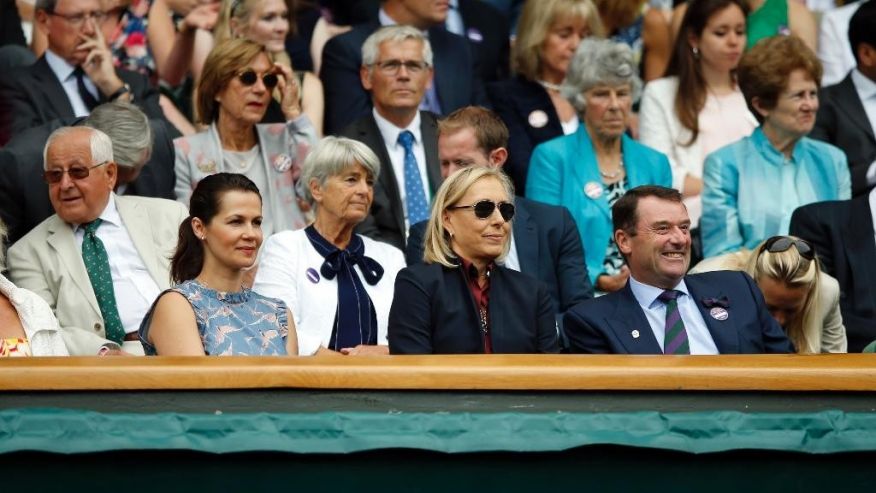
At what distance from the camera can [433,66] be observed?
765 cm

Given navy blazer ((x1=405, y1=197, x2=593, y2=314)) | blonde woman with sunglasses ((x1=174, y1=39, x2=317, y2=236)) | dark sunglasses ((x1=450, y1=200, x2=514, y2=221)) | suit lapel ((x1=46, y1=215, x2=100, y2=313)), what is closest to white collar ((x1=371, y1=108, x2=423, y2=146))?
blonde woman with sunglasses ((x1=174, y1=39, x2=317, y2=236))

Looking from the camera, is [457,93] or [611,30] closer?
[457,93]

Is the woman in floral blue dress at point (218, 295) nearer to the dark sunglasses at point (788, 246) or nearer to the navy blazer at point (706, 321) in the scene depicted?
the navy blazer at point (706, 321)

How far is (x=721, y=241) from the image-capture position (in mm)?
6906

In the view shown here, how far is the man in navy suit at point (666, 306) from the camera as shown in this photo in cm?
523

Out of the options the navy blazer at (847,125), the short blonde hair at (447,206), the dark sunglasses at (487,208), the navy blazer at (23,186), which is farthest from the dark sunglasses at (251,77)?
the navy blazer at (847,125)

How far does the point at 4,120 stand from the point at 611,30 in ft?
9.87

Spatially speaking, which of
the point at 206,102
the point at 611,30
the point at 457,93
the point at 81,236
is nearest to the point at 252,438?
the point at 81,236

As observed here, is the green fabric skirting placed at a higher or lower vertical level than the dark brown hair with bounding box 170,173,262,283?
lower

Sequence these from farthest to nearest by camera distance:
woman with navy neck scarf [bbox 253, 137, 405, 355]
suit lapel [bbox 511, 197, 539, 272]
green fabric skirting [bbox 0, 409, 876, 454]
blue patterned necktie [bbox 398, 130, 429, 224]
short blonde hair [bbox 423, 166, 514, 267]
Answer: blue patterned necktie [bbox 398, 130, 429, 224]
suit lapel [bbox 511, 197, 539, 272]
woman with navy neck scarf [bbox 253, 137, 405, 355]
short blonde hair [bbox 423, 166, 514, 267]
green fabric skirting [bbox 0, 409, 876, 454]

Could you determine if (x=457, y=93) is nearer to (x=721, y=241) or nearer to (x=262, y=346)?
(x=721, y=241)

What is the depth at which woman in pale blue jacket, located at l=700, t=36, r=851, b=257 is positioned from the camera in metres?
6.93

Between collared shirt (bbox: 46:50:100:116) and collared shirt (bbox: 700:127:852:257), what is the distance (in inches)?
99.3

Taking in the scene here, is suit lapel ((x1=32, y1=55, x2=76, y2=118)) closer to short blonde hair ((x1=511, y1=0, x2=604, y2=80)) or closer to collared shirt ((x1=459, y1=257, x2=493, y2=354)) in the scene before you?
short blonde hair ((x1=511, y1=0, x2=604, y2=80))
